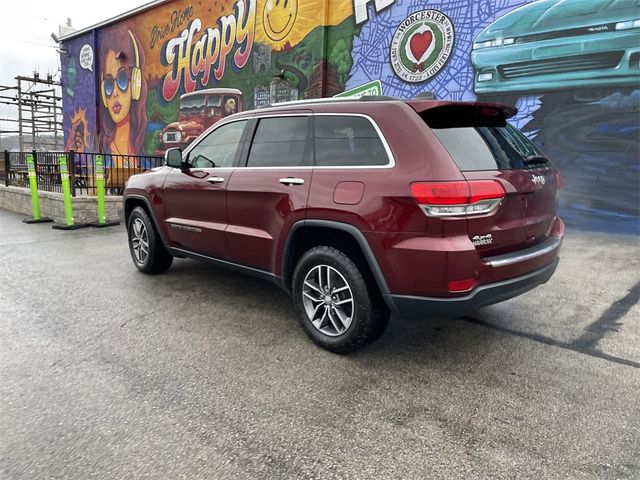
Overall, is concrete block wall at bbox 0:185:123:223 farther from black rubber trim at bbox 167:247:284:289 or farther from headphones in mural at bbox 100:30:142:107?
headphones in mural at bbox 100:30:142:107

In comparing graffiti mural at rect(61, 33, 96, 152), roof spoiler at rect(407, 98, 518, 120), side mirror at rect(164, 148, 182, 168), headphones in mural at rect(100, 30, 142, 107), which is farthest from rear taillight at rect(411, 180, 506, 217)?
graffiti mural at rect(61, 33, 96, 152)

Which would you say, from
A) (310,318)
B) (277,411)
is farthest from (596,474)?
(310,318)

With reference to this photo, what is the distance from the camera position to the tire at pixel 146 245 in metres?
5.17

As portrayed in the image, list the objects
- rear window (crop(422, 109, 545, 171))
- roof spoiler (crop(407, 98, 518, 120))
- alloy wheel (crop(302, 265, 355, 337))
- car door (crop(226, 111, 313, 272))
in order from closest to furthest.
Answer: rear window (crop(422, 109, 545, 171)) < roof spoiler (crop(407, 98, 518, 120)) < alloy wheel (crop(302, 265, 355, 337)) < car door (crop(226, 111, 313, 272))

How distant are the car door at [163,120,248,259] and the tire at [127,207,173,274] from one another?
0.41 meters

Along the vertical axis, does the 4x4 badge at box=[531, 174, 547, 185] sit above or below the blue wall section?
below

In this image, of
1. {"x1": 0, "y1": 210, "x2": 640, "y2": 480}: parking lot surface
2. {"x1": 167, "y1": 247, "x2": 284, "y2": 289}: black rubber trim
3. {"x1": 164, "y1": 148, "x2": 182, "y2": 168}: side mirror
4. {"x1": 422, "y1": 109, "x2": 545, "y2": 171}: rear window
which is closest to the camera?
{"x1": 0, "y1": 210, "x2": 640, "y2": 480}: parking lot surface

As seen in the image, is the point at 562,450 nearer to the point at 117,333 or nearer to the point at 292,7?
the point at 117,333

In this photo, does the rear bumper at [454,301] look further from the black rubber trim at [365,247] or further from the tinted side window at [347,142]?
the tinted side window at [347,142]

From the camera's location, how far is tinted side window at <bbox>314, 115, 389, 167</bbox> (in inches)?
121

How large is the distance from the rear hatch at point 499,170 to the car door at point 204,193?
1.94 metres

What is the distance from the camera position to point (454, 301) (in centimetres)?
277

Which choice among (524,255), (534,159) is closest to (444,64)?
(534,159)

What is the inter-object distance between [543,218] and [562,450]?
1586mm
